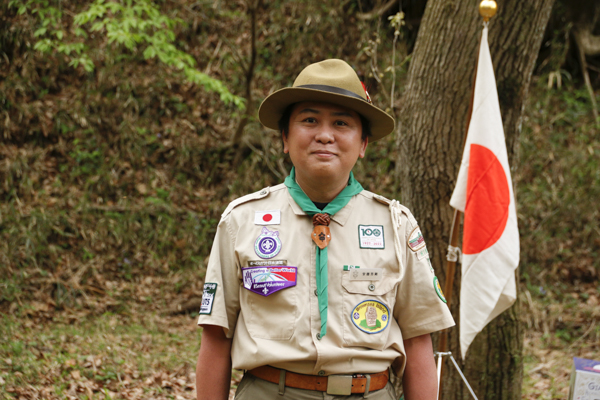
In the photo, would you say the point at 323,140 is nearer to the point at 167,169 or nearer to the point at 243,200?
the point at 243,200

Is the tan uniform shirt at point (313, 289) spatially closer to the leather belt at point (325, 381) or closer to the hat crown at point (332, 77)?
the leather belt at point (325, 381)

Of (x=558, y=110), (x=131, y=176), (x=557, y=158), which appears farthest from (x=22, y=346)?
(x=558, y=110)

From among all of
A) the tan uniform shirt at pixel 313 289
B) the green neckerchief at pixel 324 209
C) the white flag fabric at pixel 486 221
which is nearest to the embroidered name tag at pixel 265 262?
the tan uniform shirt at pixel 313 289

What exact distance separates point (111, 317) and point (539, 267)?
5139 mm

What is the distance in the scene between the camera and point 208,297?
6.25ft

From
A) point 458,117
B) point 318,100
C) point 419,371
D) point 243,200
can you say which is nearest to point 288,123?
point 318,100

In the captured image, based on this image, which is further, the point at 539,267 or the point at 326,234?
the point at 539,267

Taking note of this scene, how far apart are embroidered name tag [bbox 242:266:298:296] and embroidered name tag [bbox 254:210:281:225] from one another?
0.18 meters

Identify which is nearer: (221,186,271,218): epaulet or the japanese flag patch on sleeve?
the japanese flag patch on sleeve

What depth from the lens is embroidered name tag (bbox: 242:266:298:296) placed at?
186cm

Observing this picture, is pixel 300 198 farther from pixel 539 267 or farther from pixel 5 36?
pixel 5 36

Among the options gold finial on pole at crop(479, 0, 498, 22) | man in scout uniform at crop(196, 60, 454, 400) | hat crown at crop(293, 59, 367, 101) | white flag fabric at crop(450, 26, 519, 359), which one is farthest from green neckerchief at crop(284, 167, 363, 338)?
gold finial on pole at crop(479, 0, 498, 22)

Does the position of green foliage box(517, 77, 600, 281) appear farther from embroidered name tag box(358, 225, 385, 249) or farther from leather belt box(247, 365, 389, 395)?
leather belt box(247, 365, 389, 395)

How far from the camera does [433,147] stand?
347 cm
